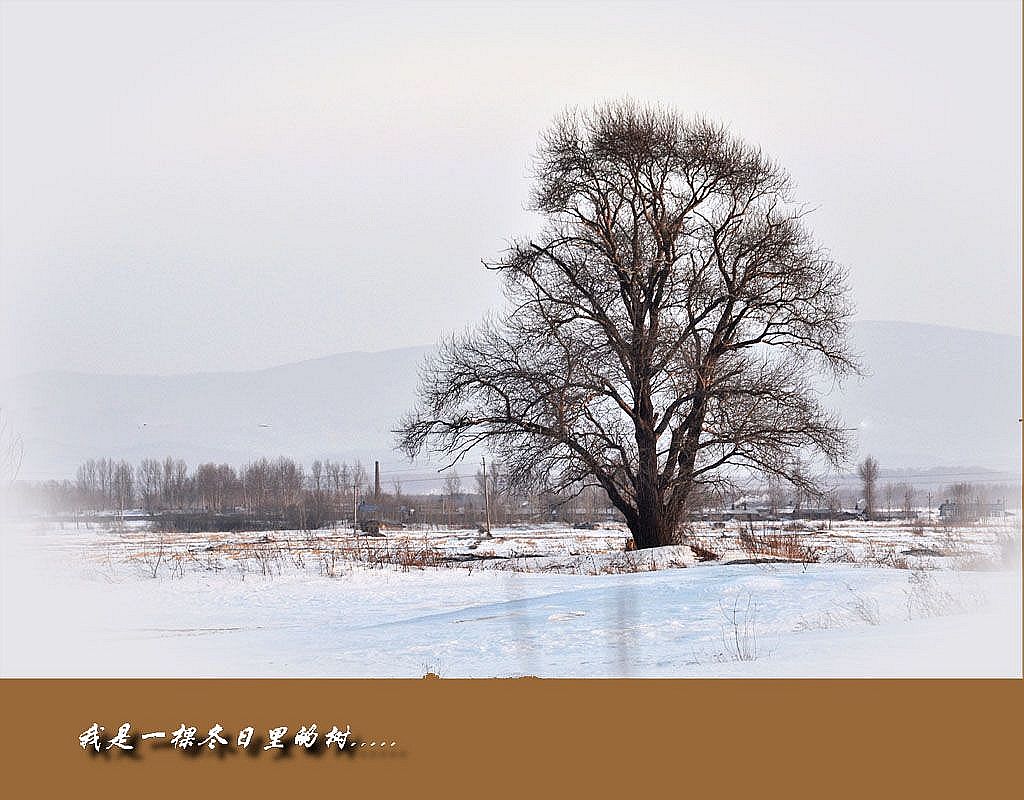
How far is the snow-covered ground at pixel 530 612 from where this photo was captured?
31.5 ft

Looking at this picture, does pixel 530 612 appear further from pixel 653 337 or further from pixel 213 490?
pixel 213 490

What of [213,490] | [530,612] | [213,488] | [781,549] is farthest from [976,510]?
[213,488]

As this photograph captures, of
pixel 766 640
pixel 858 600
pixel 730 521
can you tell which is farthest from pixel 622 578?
pixel 730 521

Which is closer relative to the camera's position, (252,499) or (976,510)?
(976,510)

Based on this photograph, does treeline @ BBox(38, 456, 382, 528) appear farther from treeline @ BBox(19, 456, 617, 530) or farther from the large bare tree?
the large bare tree

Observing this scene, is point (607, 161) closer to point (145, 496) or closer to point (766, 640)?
point (766, 640)

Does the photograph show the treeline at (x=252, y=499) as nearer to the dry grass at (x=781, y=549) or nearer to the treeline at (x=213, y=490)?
the treeline at (x=213, y=490)

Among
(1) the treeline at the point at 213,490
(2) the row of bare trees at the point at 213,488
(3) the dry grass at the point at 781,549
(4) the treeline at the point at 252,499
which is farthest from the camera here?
(2) the row of bare trees at the point at 213,488

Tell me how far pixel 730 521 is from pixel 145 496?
3063 cm

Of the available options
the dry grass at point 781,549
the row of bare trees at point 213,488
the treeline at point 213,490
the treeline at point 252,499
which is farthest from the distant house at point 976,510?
the row of bare trees at point 213,488

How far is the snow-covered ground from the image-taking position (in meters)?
9.60

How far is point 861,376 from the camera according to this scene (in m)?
24.7

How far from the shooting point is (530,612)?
13125mm

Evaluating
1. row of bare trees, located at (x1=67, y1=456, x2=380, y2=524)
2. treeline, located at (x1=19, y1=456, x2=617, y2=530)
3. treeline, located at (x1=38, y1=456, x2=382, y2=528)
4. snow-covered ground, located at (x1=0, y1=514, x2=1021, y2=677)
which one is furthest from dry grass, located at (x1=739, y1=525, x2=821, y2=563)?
row of bare trees, located at (x1=67, y1=456, x2=380, y2=524)
